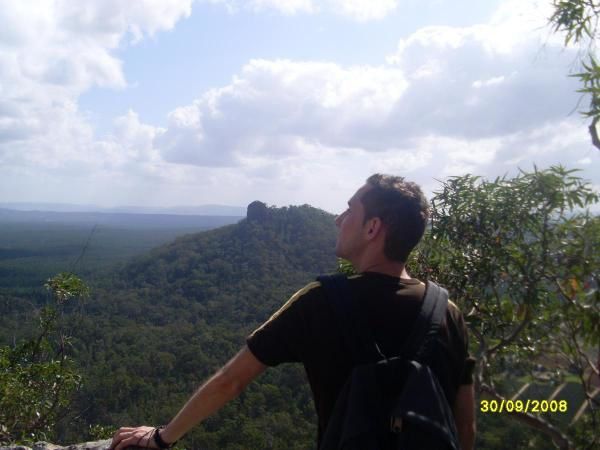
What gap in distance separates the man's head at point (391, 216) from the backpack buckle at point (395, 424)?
1.60 ft

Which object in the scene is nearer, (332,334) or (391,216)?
(332,334)

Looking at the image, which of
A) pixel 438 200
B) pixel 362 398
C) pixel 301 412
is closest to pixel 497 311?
pixel 438 200

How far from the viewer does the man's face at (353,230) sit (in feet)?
5.38

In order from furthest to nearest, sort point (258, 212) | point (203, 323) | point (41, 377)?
point (258, 212) → point (203, 323) → point (41, 377)

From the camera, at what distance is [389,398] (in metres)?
1.37

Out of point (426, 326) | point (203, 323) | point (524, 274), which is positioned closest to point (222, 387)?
point (426, 326)

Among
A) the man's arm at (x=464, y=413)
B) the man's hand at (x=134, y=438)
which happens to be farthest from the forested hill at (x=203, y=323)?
the man's arm at (x=464, y=413)

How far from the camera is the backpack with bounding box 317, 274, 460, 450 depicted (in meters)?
1.30

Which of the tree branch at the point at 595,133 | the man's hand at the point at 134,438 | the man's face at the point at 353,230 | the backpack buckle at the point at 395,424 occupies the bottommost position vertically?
the man's hand at the point at 134,438

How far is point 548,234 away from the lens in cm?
268

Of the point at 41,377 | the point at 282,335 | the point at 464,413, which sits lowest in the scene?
the point at 41,377

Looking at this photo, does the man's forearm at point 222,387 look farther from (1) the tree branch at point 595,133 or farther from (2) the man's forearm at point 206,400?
(1) the tree branch at point 595,133

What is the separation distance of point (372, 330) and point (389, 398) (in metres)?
0.19
